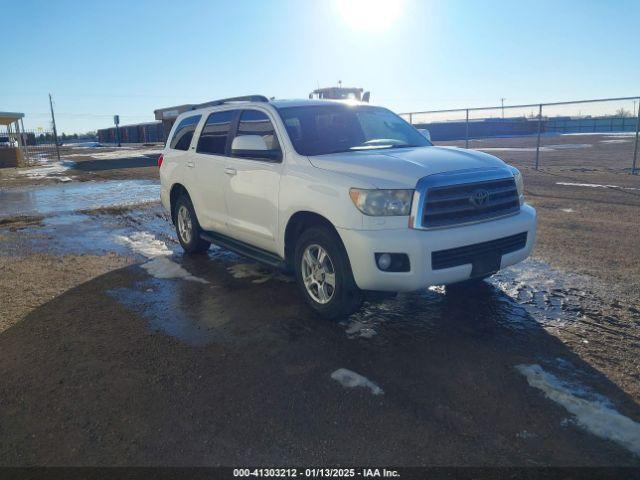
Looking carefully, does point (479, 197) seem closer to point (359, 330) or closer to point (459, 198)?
point (459, 198)

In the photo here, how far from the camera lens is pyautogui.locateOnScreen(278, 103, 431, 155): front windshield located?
16.7 ft

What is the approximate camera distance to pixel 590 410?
309 cm

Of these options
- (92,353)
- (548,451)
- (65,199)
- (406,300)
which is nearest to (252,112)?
(406,300)

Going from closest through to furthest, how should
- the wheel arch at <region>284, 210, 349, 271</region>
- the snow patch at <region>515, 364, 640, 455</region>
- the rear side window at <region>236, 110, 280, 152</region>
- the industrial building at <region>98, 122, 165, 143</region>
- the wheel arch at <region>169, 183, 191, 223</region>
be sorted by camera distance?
the snow patch at <region>515, 364, 640, 455</region>
the wheel arch at <region>284, 210, 349, 271</region>
the rear side window at <region>236, 110, 280, 152</region>
the wheel arch at <region>169, 183, 191, 223</region>
the industrial building at <region>98, 122, 165, 143</region>

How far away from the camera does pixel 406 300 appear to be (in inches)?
201

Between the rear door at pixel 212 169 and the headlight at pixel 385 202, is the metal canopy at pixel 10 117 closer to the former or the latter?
the rear door at pixel 212 169

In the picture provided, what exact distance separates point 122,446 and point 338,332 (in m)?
1.96

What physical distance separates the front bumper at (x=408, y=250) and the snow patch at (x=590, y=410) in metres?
0.90

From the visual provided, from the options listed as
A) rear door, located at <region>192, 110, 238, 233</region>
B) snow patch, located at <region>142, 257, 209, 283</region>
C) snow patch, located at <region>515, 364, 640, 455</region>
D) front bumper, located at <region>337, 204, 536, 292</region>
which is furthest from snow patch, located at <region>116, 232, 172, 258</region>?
snow patch, located at <region>515, 364, 640, 455</region>

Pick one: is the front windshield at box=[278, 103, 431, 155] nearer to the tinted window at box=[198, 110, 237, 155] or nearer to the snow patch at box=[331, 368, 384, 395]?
the tinted window at box=[198, 110, 237, 155]

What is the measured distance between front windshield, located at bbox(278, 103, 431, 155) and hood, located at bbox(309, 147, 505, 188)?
300 mm

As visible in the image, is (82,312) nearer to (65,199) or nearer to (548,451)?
(548,451)

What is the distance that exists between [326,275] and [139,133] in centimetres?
8184

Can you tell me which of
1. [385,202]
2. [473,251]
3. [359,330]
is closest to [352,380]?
[359,330]
